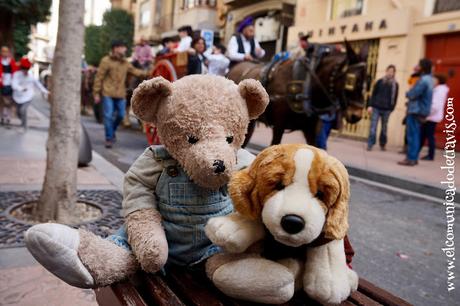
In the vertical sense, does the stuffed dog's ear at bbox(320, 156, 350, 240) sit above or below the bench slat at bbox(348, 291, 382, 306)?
above

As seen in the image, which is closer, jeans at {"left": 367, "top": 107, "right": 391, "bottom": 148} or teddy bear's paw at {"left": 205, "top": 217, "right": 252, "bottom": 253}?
teddy bear's paw at {"left": 205, "top": 217, "right": 252, "bottom": 253}

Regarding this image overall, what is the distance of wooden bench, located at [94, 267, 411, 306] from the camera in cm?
129

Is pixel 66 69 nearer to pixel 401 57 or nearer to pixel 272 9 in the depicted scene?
pixel 401 57

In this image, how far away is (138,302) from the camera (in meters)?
1.27

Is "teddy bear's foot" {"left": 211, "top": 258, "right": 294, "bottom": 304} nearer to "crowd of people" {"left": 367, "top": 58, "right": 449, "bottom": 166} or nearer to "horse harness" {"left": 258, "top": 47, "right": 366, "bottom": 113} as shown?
"horse harness" {"left": 258, "top": 47, "right": 366, "bottom": 113}

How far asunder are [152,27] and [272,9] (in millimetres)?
14545

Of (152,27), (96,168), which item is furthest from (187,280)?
(152,27)

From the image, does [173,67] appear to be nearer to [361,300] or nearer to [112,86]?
[112,86]

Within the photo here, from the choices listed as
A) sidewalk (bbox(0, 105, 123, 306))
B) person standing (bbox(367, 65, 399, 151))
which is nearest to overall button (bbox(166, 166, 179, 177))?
sidewalk (bbox(0, 105, 123, 306))

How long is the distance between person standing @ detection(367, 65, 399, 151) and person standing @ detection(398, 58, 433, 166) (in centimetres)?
195

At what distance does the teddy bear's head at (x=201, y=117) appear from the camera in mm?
1385

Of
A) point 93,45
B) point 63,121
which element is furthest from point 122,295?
point 93,45

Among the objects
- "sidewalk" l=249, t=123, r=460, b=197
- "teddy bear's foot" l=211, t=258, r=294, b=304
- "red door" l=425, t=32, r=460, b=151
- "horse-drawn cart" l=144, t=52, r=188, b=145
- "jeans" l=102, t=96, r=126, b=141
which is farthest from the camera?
"red door" l=425, t=32, r=460, b=151

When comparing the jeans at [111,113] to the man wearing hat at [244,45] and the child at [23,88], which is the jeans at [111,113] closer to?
the child at [23,88]
